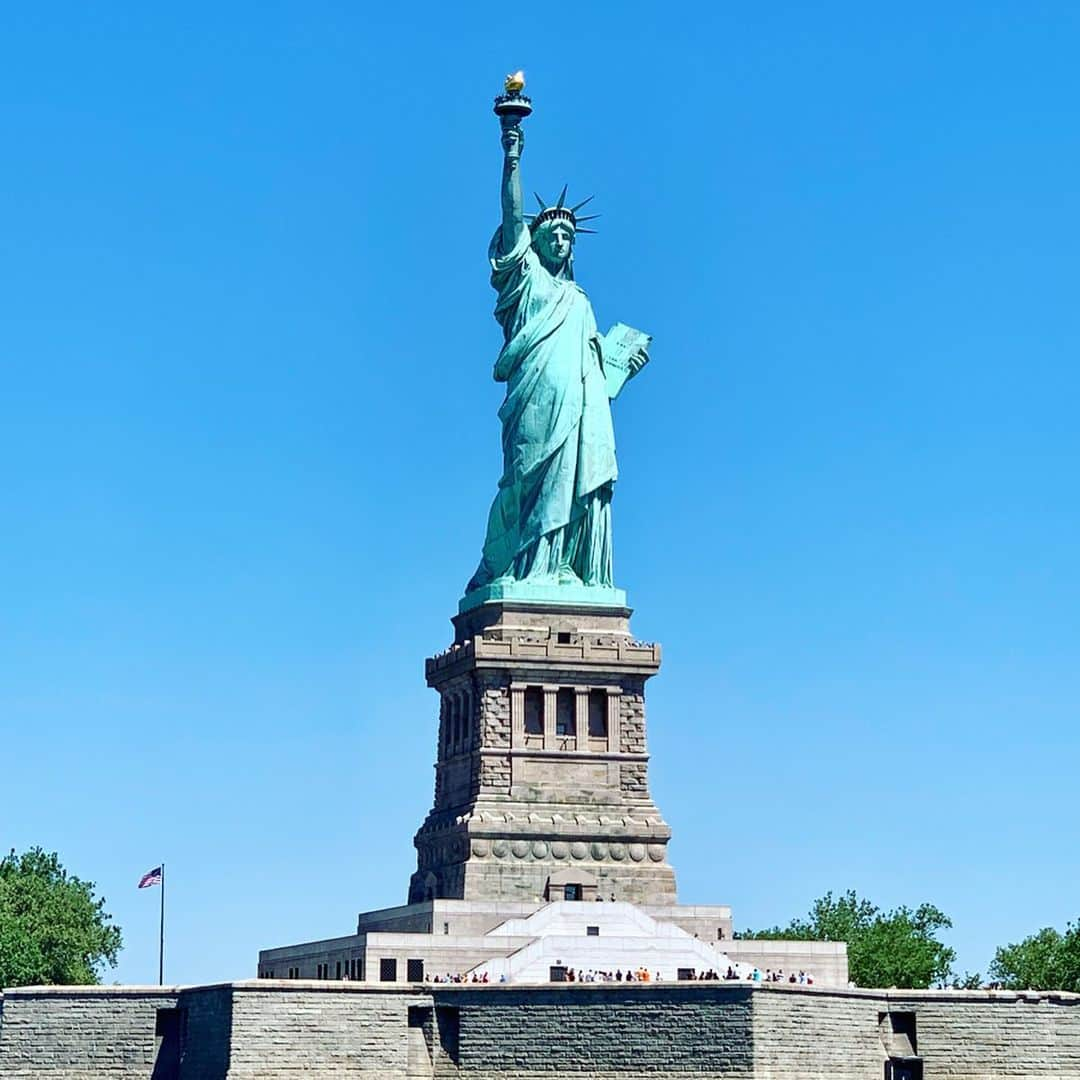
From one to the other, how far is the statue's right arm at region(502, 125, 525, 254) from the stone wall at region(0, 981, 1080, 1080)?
23.8 m

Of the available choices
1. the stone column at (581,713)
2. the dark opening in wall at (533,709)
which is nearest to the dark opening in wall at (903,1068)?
the stone column at (581,713)

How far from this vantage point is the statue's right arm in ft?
261

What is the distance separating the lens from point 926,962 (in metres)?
86.6

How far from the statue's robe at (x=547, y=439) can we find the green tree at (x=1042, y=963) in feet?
58.4

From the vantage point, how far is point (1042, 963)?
86500mm

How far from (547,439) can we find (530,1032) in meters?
20.5

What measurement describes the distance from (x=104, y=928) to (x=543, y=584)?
20445 millimetres

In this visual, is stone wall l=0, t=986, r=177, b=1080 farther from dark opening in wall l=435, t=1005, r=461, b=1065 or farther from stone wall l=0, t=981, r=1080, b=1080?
dark opening in wall l=435, t=1005, r=461, b=1065

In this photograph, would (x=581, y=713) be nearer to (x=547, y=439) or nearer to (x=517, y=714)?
(x=517, y=714)

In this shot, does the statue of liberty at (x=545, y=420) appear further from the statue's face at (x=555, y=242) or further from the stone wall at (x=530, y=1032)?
the stone wall at (x=530, y=1032)

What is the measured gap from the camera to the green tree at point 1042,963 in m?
84.8

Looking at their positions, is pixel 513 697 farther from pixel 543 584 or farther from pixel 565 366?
pixel 565 366

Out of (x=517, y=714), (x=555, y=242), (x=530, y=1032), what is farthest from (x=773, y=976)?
(x=555, y=242)

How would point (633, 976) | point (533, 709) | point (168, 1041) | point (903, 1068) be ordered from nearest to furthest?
point (903, 1068), point (168, 1041), point (633, 976), point (533, 709)
